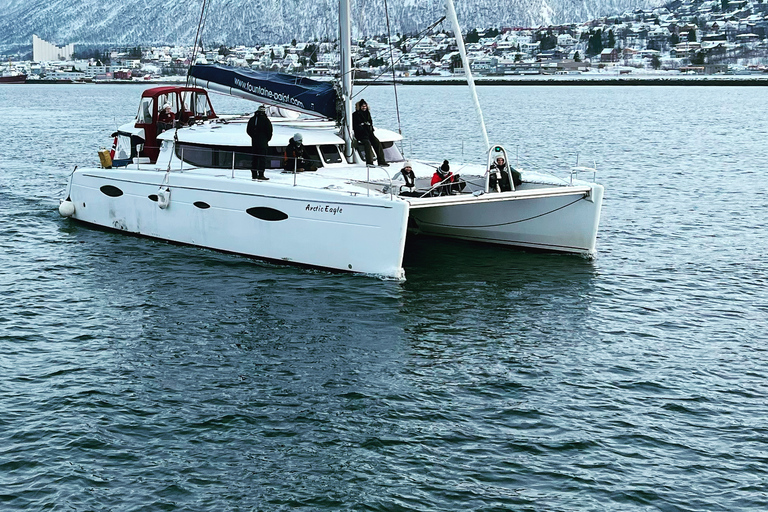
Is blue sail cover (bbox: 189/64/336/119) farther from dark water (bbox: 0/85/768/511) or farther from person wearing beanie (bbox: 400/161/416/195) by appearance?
dark water (bbox: 0/85/768/511)

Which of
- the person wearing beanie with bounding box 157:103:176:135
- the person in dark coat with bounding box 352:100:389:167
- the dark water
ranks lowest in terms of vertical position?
the dark water

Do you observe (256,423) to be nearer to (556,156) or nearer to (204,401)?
(204,401)

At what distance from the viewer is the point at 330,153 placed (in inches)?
741

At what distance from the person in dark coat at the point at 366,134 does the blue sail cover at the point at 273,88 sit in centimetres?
51

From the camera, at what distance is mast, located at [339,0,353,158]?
17969 millimetres

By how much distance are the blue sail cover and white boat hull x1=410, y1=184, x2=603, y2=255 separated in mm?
3062

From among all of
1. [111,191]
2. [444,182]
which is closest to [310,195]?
[444,182]

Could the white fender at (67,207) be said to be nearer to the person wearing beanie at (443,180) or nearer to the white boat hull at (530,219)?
the white boat hull at (530,219)

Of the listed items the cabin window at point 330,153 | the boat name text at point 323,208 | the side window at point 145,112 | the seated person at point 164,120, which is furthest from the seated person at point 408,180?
the side window at point 145,112

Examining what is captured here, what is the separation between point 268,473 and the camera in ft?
31.2

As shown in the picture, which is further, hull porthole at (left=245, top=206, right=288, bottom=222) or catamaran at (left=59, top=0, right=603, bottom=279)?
hull porthole at (left=245, top=206, right=288, bottom=222)

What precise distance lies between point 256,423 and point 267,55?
7738 inches

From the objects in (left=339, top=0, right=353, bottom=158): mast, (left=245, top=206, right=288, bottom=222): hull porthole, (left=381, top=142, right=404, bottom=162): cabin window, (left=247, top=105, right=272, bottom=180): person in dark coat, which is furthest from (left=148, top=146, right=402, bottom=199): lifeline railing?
(left=381, top=142, right=404, bottom=162): cabin window

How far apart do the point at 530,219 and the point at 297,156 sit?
16.4 feet
